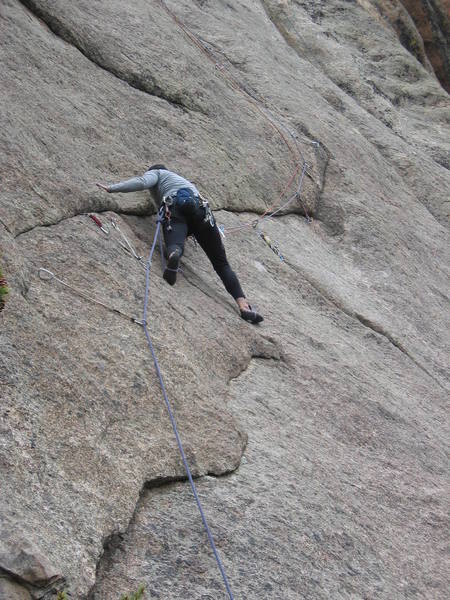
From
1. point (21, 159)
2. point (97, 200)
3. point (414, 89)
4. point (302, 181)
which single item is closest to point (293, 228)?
point (302, 181)

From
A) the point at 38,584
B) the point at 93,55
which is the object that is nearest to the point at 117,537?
the point at 38,584

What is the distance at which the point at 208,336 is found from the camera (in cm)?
717

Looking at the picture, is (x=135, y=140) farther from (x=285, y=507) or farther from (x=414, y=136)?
(x=414, y=136)

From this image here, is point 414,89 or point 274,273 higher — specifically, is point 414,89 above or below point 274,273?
above

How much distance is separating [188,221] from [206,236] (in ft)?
0.82

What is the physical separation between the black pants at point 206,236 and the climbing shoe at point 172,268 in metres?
0.47

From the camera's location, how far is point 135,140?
976cm

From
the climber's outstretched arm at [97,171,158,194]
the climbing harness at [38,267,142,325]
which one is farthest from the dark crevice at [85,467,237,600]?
the climber's outstretched arm at [97,171,158,194]

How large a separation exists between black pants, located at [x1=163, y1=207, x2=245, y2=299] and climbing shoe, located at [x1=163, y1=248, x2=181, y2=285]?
0.47 meters

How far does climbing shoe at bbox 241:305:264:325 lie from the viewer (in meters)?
7.94

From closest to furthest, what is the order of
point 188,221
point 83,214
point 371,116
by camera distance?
point 83,214 → point 188,221 → point 371,116

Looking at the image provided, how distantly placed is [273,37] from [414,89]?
152 inches

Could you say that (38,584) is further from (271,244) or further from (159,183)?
(271,244)

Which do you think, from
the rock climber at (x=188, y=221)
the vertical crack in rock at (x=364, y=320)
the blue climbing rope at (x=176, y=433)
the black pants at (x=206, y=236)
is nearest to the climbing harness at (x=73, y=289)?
the blue climbing rope at (x=176, y=433)
